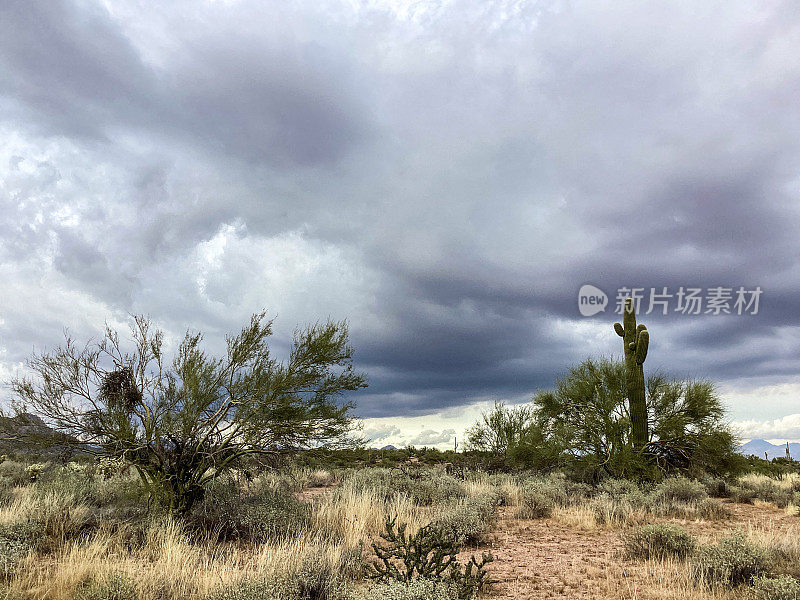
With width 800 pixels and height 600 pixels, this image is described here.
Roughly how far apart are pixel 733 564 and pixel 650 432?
14309 millimetres

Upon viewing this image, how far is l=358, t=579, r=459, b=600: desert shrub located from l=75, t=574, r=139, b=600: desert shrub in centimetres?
279

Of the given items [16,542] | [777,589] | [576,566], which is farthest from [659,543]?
[16,542]

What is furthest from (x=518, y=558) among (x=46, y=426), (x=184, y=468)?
(x=46, y=426)

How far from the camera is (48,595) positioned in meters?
6.38

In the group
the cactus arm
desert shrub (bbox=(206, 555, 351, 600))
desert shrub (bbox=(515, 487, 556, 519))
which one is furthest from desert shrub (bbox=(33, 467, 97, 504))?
the cactus arm

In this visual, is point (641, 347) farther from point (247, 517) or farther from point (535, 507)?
point (247, 517)

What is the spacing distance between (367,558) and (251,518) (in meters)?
2.74

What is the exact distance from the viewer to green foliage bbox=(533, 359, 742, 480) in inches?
776

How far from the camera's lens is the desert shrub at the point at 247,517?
9773mm

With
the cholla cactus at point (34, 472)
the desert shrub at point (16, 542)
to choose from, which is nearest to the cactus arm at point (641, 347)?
the desert shrub at point (16, 542)

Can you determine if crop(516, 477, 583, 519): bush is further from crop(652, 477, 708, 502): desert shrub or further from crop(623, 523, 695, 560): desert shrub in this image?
crop(623, 523, 695, 560): desert shrub

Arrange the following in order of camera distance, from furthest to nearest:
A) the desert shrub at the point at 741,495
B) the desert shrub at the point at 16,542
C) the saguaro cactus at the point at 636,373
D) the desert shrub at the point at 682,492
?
the saguaro cactus at the point at 636,373 → the desert shrub at the point at 741,495 → the desert shrub at the point at 682,492 → the desert shrub at the point at 16,542

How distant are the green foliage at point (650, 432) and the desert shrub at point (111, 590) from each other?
17.6 m

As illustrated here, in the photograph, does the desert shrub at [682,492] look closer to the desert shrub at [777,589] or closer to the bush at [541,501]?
the bush at [541,501]
